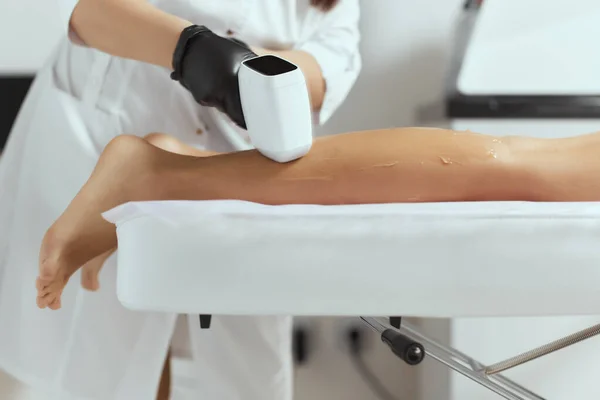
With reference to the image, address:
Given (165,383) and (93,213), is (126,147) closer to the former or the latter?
(93,213)

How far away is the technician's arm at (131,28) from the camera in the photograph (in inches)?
20.0

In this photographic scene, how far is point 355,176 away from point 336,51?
1.55 ft

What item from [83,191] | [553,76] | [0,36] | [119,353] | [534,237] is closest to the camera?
[534,237]

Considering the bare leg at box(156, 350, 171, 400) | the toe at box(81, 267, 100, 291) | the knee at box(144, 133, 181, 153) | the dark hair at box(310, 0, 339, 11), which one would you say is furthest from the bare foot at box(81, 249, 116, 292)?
the dark hair at box(310, 0, 339, 11)

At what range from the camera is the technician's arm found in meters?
0.51

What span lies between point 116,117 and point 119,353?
0.33 metres

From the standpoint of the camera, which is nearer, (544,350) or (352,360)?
(544,350)

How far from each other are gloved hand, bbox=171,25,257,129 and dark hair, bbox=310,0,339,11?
18.4 inches

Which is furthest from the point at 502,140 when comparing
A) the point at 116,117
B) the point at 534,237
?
the point at 116,117

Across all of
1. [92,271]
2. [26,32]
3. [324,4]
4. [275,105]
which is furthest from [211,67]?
[26,32]

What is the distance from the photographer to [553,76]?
0.97m

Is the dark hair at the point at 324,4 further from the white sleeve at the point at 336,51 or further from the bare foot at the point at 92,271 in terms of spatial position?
the bare foot at the point at 92,271

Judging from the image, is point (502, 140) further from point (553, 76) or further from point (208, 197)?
point (553, 76)

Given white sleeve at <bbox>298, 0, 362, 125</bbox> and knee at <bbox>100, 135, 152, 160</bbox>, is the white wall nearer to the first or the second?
white sleeve at <bbox>298, 0, 362, 125</bbox>
